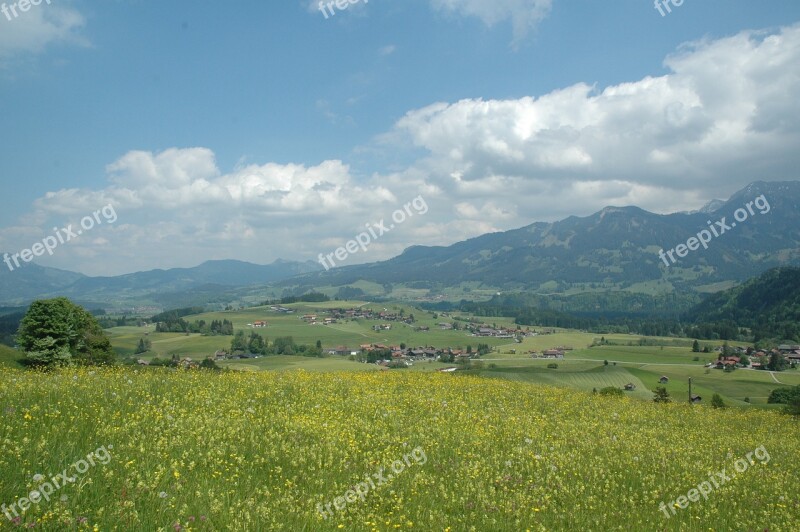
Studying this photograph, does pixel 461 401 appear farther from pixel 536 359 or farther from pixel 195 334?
pixel 195 334

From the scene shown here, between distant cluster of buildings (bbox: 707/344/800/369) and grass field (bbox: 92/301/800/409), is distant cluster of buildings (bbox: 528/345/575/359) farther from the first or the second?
distant cluster of buildings (bbox: 707/344/800/369)

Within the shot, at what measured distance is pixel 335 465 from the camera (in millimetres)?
10648

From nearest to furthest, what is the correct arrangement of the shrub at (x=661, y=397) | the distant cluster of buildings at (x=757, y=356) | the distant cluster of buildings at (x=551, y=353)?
the shrub at (x=661, y=397)
the distant cluster of buildings at (x=757, y=356)
the distant cluster of buildings at (x=551, y=353)

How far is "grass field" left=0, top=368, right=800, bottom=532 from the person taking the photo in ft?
25.6

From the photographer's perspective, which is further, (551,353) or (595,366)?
(551,353)

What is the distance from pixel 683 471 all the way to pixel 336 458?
964 cm

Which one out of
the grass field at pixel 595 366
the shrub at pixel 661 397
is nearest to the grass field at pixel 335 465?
the shrub at pixel 661 397

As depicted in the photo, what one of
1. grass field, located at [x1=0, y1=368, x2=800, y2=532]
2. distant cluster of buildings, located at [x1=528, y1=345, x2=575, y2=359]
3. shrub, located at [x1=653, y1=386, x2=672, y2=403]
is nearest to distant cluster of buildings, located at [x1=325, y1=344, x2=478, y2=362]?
distant cluster of buildings, located at [x1=528, y1=345, x2=575, y2=359]

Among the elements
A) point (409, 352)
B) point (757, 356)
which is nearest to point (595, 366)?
point (409, 352)

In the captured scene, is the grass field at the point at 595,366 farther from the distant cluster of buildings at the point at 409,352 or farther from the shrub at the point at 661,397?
the shrub at the point at 661,397

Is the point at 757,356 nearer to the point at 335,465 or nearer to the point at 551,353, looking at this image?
the point at 551,353

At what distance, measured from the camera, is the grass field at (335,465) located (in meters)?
7.82

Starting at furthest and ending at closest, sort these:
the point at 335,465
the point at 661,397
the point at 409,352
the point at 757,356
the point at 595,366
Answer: the point at 409,352
the point at 757,356
the point at 595,366
the point at 661,397
the point at 335,465

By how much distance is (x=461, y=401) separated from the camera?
19.4 m
